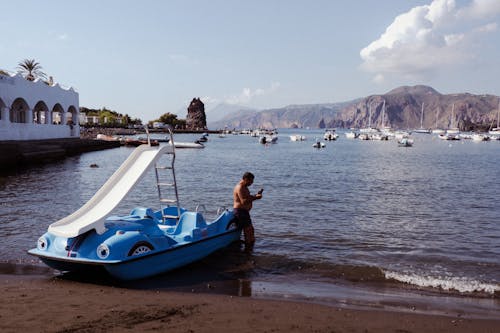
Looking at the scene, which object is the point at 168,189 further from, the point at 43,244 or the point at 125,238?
the point at 125,238

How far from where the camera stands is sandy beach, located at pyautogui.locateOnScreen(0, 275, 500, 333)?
263 inches

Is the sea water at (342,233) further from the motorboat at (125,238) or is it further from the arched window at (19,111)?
the arched window at (19,111)

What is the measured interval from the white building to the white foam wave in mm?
35054

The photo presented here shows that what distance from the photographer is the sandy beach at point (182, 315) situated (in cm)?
669

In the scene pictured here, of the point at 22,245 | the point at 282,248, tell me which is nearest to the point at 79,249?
the point at 22,245

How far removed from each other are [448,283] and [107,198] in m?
7.50

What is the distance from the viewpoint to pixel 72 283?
29.1 feet

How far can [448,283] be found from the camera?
31.4 feet

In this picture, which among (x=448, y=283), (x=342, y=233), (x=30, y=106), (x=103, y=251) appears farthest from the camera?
(x=30, y=106)

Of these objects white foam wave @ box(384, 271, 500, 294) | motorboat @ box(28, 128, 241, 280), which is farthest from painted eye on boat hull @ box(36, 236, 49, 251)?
white foam wave @ box(384, 271, 500, 294)

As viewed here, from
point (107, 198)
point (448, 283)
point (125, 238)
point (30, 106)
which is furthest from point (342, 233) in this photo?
point (30, 106)

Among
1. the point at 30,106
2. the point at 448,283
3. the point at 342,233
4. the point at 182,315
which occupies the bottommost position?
the point at 342,233

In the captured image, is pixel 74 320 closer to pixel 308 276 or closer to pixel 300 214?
pixel 308 276

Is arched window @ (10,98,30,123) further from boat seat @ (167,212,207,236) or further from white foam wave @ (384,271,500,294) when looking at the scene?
white foam wave @ (384,271,500,294)
